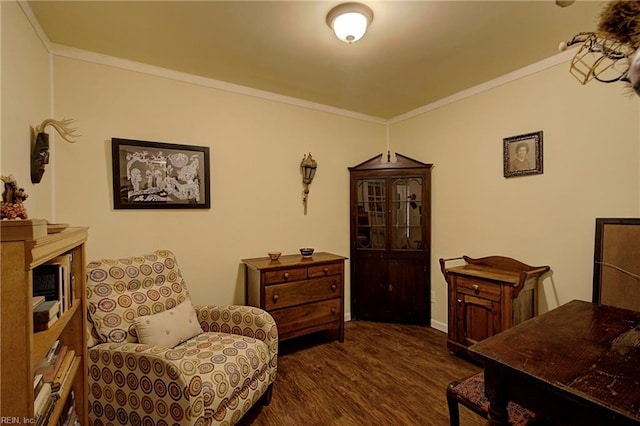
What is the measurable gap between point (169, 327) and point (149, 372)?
41 centimetres

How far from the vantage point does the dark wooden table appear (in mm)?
804

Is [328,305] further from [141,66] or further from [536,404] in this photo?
[141,66]

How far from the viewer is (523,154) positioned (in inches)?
101

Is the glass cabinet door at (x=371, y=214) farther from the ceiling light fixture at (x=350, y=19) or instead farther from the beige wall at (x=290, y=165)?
the ceiling light fixture at (x=350, y=19)

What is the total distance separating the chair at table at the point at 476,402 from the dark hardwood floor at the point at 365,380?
0.55m

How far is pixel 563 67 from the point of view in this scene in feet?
7.52

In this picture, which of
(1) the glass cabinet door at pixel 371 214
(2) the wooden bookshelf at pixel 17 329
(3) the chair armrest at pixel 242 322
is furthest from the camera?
(1) the glass cabinet door at pixel 371 214

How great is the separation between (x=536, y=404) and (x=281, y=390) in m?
1.73

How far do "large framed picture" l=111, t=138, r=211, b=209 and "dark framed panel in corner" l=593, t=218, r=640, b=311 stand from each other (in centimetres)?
304

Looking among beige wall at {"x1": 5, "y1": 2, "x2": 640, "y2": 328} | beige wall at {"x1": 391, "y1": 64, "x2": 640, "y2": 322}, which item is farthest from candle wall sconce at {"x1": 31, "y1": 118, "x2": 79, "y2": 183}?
beige wall at {"x1": 391, "y1": 64, "x2": 640, "y2": 322}

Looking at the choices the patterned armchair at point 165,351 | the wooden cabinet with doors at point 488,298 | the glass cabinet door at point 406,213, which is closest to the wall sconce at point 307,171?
the glass cabinet door at point 406,213

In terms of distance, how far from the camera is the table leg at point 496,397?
1.00 metres

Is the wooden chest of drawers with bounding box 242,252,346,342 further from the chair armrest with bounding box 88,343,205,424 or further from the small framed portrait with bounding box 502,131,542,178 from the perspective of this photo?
the small framed portrait with bounding box 502,131,542,178

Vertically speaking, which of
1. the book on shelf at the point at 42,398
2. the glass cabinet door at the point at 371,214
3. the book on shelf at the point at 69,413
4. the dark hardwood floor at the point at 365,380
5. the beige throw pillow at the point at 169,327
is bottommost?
the dark hardwood floor at the point at 365,380
